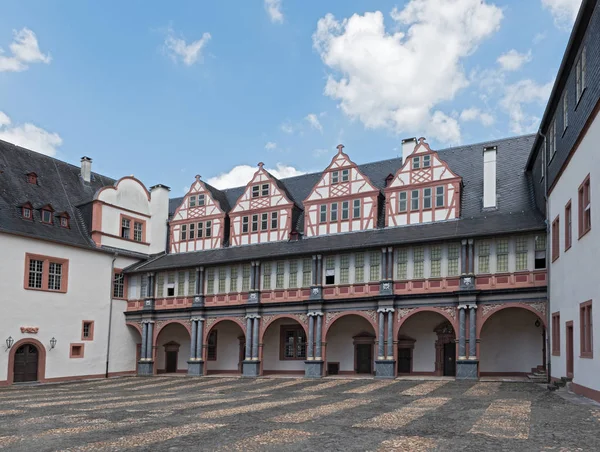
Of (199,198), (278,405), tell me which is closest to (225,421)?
(278,405)

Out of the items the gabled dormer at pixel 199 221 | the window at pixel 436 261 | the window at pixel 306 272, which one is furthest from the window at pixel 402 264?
the gabled dormer at pixel 199 221

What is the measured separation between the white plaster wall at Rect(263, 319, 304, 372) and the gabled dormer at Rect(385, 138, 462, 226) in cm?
939

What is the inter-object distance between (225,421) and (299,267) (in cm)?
1963

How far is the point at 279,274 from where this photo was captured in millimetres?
35125

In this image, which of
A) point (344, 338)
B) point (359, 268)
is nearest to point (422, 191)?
point (359, 268)

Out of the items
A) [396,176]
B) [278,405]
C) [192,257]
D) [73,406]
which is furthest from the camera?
[192,257]

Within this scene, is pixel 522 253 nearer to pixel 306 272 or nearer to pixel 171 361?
pixel 306 272

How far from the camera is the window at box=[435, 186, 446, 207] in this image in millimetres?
32412

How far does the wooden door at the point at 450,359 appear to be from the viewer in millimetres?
32125

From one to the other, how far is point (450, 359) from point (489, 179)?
30.9 ft

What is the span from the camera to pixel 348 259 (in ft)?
108

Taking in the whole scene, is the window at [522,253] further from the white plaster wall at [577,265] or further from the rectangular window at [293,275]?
the rectangular window at [293,275]

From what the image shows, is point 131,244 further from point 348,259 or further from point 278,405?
point 278,405

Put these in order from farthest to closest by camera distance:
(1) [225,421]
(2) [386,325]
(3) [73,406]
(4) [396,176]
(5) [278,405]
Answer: (4) [396,176] → (2) [386,325] → (3) [73,406] → (5) [278,405] → (1) [225,421]
